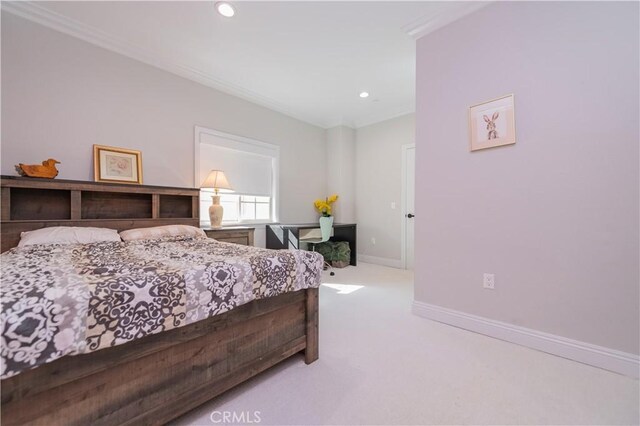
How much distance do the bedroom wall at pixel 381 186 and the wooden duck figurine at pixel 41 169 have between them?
4.02 m

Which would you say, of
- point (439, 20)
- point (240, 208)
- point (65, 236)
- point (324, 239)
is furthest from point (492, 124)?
point (65, 236)

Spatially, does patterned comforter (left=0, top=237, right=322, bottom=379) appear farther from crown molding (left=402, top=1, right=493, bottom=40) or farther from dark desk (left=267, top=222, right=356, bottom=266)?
crown molding (left=402, top=1, right=493, bottom=40)

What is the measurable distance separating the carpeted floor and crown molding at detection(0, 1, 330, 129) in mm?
3150

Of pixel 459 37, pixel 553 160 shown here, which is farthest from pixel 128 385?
pixel 459 37

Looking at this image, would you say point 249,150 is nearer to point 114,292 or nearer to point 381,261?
point 381,261

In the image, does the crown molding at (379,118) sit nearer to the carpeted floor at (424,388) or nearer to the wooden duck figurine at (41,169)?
the carpeted floor at (424,388)

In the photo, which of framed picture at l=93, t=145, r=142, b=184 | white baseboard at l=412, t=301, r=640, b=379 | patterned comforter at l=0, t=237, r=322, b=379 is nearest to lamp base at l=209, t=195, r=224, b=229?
framed picture at l=93, t=145, r=142, b=184

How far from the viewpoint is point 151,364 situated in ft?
3.45

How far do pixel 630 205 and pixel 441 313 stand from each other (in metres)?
1.40

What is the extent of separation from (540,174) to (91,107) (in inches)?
150

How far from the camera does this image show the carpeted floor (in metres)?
1.23

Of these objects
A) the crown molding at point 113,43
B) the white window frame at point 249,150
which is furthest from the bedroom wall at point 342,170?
the crown molding at point 113,43

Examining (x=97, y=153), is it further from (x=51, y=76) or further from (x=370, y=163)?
(x=370, y=163)

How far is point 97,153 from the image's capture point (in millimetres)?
2520
